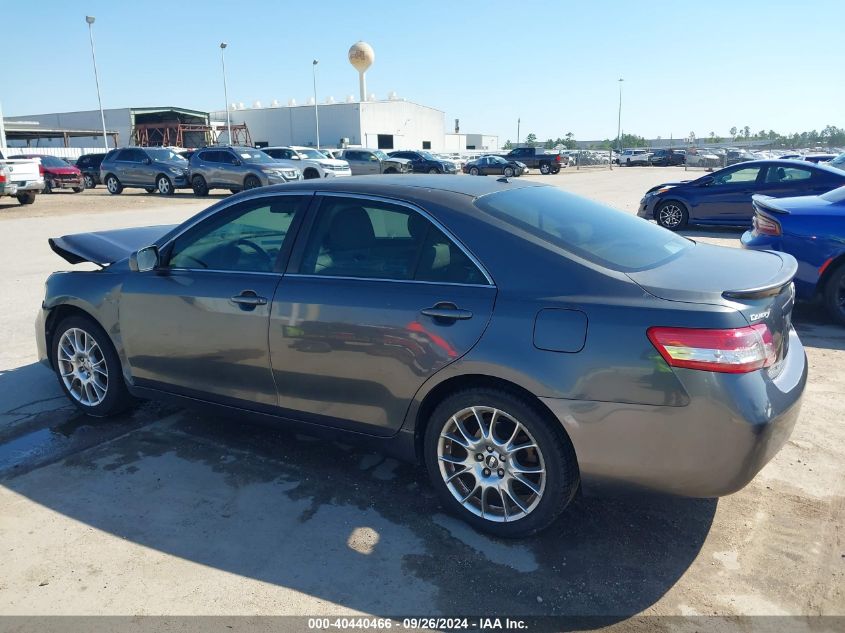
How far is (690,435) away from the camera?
2.67 m

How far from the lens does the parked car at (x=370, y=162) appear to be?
33062 mm

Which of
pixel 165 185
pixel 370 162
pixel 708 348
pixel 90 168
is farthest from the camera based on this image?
pixel 370 162

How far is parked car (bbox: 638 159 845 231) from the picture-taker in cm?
1212

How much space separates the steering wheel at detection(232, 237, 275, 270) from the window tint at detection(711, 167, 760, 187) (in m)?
11.7

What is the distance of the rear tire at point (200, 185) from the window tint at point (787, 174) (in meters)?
18.2

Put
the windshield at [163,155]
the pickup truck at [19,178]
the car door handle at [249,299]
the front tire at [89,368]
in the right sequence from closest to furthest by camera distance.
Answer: the car door handle at [249,299] → the front tire at [89,368] → the pickup truck at [19,178] → the windshield at [163,155]

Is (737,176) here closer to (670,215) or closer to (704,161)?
(670,215)

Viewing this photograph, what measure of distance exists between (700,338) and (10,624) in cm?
296

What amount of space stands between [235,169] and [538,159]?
28.4m

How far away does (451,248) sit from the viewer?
323 cm

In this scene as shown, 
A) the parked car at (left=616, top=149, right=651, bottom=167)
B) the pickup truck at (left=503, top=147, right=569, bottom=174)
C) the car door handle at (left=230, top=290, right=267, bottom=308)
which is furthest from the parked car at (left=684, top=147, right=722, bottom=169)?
the car door handle at (left=230, top=290, right=267, bottom=308)

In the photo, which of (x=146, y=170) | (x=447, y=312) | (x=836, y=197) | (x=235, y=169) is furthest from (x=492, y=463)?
(x=146, y=170)

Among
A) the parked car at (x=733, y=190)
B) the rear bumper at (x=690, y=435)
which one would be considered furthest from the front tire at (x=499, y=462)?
the parked car at (x=733, y=190)

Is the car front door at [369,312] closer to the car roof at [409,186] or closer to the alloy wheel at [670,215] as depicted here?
the car roof at [409,186]
